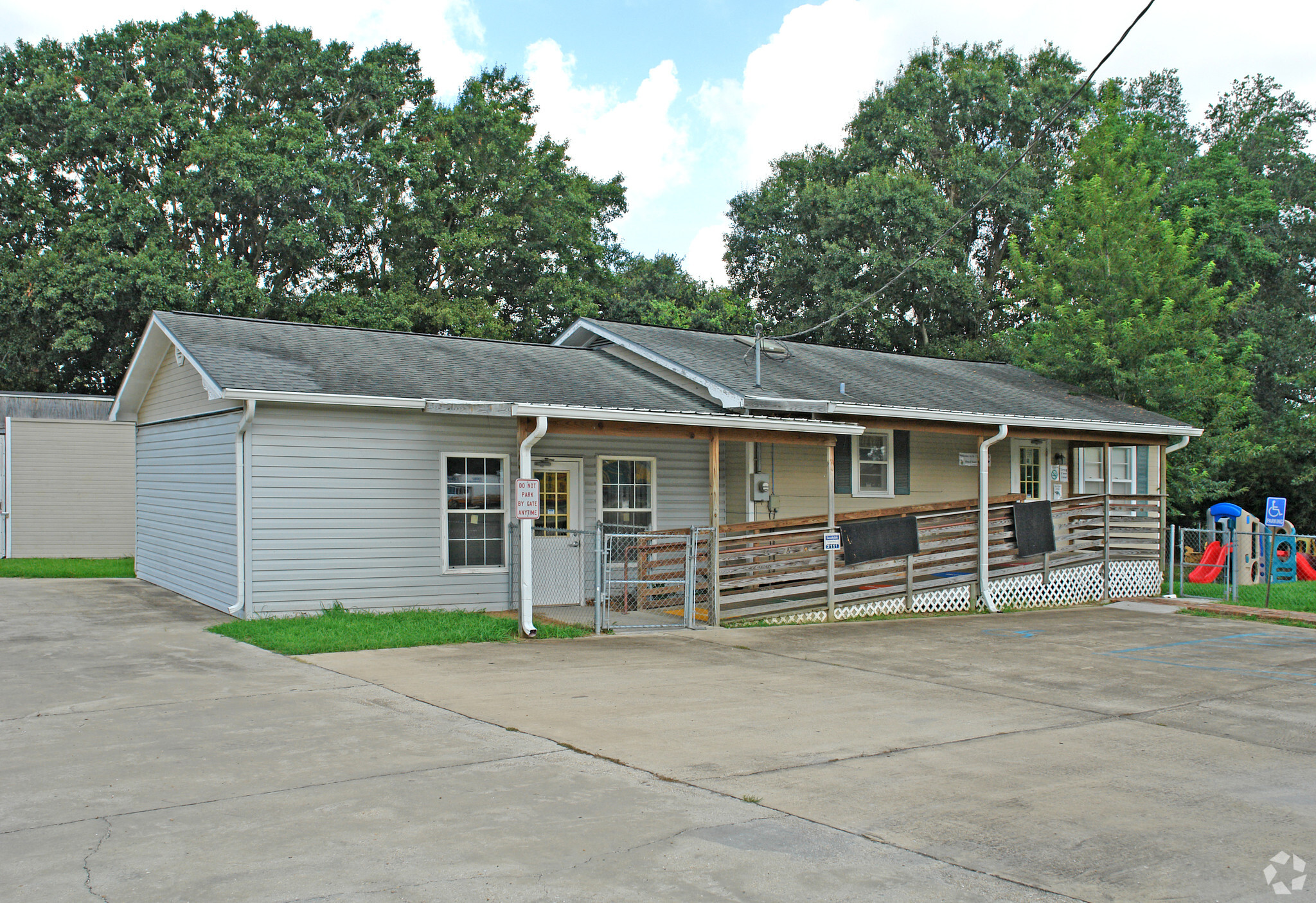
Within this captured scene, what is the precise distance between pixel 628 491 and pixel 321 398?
4754mm

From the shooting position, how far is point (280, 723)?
7.48m

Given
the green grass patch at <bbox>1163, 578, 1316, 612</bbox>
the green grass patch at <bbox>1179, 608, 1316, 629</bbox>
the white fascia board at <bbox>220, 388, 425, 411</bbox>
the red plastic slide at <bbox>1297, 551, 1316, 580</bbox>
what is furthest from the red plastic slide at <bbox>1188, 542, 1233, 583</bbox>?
the white fascia board at <bbox>220, 388, 425, 411</bbox>

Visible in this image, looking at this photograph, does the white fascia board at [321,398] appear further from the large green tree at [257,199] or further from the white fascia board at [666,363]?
the large green tree at [257,199]

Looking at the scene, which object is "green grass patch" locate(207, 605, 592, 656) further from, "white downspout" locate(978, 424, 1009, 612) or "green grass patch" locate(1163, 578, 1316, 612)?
"green grass patch" locate(1163, 578, 1316, 612)

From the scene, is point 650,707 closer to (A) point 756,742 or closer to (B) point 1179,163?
(A) point 756,742

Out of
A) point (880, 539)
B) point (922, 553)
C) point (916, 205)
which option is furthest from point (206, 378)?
point (916, 205)

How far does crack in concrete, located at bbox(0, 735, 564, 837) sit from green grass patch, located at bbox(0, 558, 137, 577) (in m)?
14.2

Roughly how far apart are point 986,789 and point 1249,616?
36.8 ft

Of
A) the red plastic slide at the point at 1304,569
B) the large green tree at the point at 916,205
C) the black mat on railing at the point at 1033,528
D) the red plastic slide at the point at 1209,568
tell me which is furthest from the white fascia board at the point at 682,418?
the large green tree at the point at 916,205

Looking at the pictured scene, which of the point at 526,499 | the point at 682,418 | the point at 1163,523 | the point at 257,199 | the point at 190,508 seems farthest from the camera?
the point at 257,199

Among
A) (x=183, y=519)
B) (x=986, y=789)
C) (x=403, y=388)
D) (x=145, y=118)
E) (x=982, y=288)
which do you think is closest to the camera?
(x=986, y=789)

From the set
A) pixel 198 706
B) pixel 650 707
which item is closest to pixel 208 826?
pixel 198 706

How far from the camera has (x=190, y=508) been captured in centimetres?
1465

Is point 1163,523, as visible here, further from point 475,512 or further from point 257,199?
point 257,199
